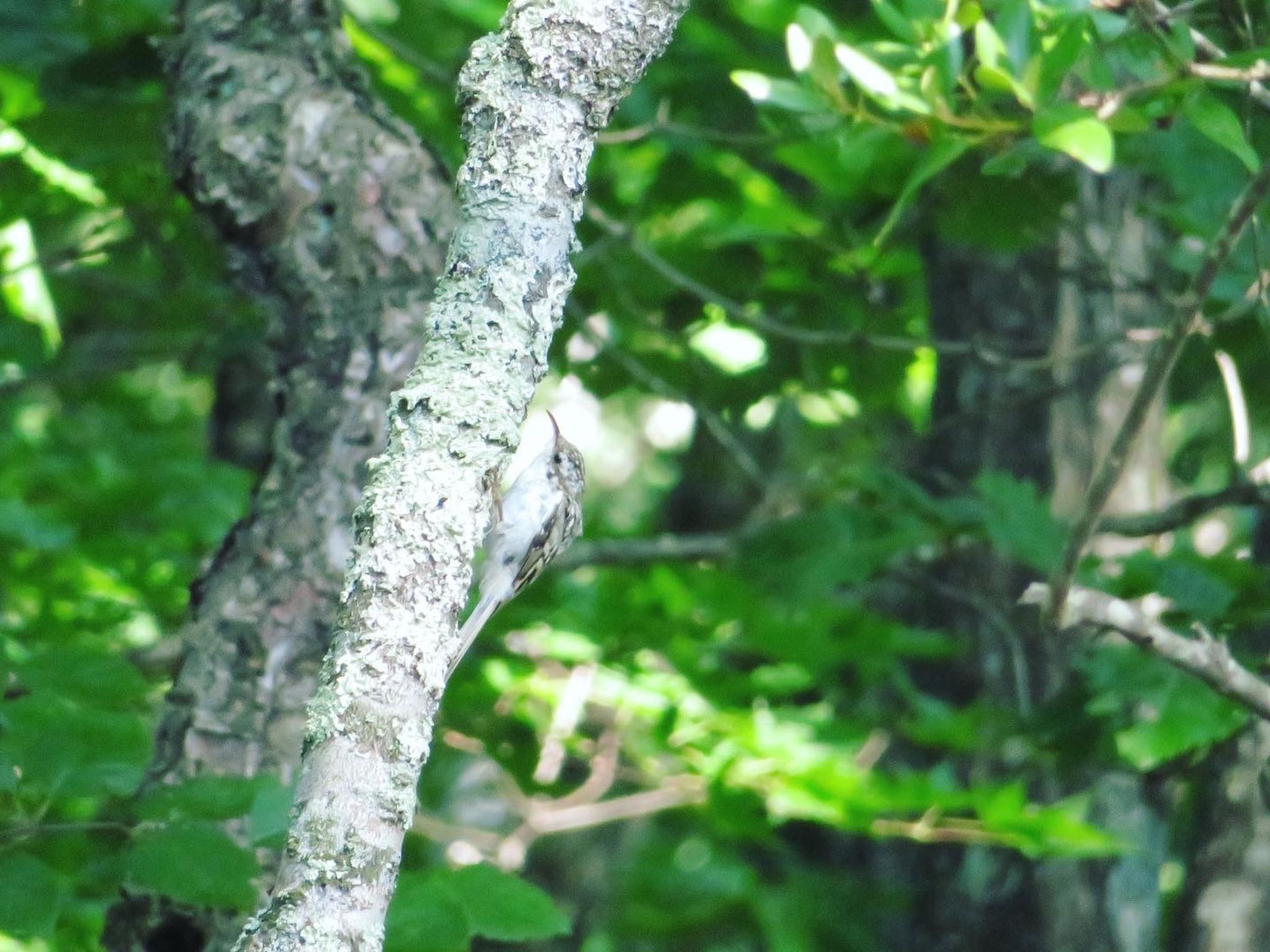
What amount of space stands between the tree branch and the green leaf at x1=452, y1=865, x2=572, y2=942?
1.02 m

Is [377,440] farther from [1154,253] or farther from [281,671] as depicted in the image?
[1154,253]

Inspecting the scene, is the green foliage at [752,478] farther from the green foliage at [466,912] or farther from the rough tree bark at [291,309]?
the rough tree bark at [291,309]

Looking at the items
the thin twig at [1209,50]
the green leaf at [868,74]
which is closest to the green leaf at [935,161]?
the green leaf at [868,74]

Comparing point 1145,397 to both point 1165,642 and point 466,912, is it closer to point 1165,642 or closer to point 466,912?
point 1165,642

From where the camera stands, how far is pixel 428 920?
2.46 m

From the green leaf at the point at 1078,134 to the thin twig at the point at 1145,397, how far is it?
400 millimetres

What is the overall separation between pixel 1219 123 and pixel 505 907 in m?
1.81

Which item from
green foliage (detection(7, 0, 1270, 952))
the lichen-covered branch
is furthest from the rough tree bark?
the lichen-covered branch

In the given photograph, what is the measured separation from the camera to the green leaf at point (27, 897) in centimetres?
226

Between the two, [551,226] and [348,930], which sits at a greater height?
[551,226]

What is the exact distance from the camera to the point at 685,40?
14.9 ft

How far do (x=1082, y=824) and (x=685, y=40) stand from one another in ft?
8.74

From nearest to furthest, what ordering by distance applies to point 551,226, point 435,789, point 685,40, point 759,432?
point 551,226 < point 685,40 < point 435,789 < point 759,432

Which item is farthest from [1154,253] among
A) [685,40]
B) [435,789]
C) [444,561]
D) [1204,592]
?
[444,561]
